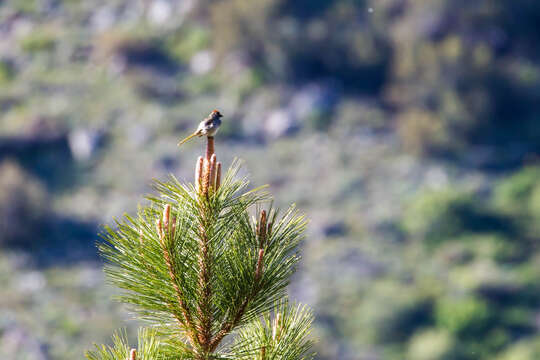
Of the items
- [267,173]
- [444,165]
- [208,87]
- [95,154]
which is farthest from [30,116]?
[444,165]

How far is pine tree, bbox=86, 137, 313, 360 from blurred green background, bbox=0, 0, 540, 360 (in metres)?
11.8

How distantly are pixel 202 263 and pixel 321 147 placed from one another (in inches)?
746

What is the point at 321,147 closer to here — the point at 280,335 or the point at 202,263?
the point at 280,335

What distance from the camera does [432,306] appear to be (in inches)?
648

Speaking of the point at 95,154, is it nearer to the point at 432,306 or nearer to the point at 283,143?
the point at 283,143

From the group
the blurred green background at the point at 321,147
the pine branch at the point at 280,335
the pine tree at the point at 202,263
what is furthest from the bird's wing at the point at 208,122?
the blurred green background at the point at 321,147

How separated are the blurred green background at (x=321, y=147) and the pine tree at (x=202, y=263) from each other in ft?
38.8

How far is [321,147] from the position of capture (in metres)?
21.4

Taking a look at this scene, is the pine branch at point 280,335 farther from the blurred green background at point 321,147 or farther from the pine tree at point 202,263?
the blurred green background at point 321,147

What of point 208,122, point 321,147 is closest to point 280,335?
point 208,122

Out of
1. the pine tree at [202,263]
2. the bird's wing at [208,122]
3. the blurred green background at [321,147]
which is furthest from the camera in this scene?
the blurred green background at [321,147]

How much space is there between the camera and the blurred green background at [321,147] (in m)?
15.9

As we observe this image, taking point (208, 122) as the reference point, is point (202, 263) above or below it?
below

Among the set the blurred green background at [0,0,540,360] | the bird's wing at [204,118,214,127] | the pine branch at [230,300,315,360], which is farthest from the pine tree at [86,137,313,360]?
the blurred green background at [0,0,540,360]
